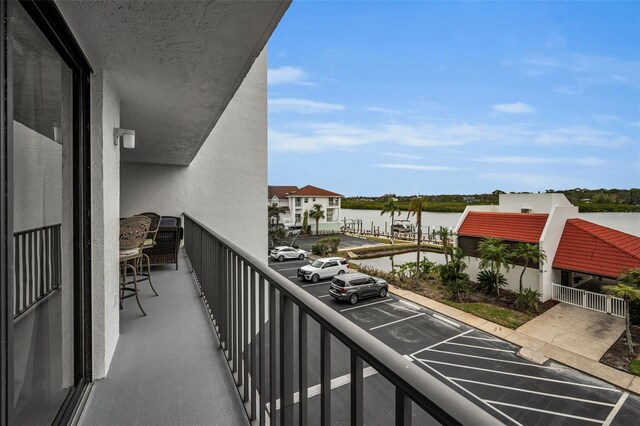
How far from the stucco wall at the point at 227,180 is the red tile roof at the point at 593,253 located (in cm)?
1537

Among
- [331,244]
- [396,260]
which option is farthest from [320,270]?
[396,260]

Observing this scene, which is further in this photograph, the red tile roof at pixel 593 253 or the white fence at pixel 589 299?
the red tile roof at pixel 593 253

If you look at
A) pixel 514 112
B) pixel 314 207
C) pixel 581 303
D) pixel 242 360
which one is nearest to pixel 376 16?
pixel 314 207

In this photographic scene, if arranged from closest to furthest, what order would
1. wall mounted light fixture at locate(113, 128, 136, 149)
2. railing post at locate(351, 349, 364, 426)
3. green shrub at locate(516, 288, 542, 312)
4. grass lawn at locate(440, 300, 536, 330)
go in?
railing post at locate(351, 349, 364, 426) → wall mounted light fixture at locate(113, 128, 136, 149) → grass lawn at locate(440, 300, 536, 330) → green shrub at locate(516, 288, 542, 312)

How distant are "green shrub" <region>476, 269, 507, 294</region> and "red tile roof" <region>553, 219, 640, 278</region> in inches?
95.4

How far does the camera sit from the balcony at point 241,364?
508 millimetres

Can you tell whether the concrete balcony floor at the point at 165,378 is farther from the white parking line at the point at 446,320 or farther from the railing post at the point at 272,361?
the white parking line at the point at 446,320

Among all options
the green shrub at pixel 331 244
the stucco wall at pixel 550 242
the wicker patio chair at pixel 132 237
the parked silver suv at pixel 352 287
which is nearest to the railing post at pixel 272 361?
the wicker patio chair at pixel 132 237

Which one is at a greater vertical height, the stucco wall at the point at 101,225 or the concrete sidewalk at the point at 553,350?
the stucco wall at the point at 101,225

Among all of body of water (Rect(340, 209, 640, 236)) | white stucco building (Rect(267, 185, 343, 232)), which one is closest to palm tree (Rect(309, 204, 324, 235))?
white stucco building (Rect(267, 185, 343, 232))

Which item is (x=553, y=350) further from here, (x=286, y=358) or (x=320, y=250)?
(x=320, y=250)

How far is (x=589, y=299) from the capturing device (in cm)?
1380

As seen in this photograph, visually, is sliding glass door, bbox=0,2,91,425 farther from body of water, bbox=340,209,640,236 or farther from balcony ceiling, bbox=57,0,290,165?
body of water, bbox=340,209,640,236

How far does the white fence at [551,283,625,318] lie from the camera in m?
12.9
